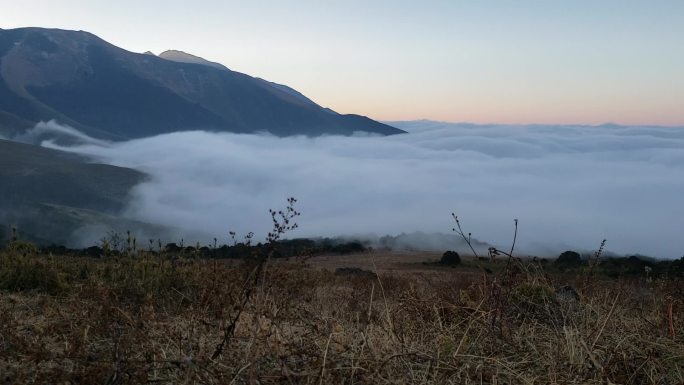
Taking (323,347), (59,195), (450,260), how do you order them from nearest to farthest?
(323,347)
(450,260)
(59,195)


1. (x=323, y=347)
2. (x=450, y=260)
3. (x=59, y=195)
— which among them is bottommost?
(x=450, y=260)

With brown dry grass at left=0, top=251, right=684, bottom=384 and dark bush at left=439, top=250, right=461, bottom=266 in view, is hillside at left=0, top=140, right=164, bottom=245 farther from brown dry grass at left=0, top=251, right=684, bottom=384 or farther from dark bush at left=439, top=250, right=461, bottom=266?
brown dry grass at left=0, top=251, right=684, bottom=384

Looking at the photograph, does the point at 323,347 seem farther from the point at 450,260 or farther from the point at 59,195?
the point at 59,195

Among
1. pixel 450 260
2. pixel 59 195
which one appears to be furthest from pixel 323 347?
pixel 59 195

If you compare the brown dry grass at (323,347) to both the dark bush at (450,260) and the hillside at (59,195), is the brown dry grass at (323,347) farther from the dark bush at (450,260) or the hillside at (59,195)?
the hillside at (59,195)

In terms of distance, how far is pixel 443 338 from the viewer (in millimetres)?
3607

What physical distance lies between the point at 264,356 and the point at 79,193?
13232cm

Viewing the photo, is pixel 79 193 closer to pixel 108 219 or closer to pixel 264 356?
pixel 108 219

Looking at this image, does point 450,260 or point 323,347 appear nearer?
point 323,347

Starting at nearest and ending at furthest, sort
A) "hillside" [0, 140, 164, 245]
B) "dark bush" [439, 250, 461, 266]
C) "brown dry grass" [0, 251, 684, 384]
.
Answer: "brown dry grass" [0, 251, 684, 384] → "dark bush" [439, 250, 461, 266] → "hillside" [0, 140, 164, 245]

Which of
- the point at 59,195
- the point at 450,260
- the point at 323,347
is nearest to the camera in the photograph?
the point at 323,347

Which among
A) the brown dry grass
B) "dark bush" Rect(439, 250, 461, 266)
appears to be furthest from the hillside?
the brown dry grass

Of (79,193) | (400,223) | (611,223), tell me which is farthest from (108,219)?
(611,223)

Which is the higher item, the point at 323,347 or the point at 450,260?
the point at 323,347
